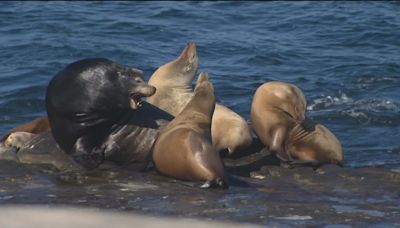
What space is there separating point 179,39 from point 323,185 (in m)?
9.45

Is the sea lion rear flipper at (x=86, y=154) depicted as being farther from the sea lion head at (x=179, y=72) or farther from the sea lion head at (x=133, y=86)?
the sea lion head at (x=179, y=72)

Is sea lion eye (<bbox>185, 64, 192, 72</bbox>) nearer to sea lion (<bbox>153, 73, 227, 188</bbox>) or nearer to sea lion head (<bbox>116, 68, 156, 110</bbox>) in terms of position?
sea lion head (<bbox>116, 68, 156, 110</bbox>)

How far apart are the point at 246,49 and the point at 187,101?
6.83 metres

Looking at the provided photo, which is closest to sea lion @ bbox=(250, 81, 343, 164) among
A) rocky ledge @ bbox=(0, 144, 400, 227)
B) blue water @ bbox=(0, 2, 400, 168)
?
rocky ledge @ bbox=(0, 144, 400, 227)

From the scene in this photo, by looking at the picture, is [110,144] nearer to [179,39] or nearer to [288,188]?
[288,188]

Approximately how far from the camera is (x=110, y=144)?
26.6ft

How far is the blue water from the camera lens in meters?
11.3

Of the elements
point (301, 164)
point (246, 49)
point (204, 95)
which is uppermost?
point (204, 95)

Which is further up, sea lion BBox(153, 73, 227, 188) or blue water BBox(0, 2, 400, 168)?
sea lion BBox(153, 73, 227, 188)

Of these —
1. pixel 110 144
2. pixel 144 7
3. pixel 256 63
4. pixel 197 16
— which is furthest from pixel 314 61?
pixel 110 144

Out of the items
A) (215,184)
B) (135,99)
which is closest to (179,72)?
(135,99)

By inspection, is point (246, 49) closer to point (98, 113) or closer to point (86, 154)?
point (98, 113)

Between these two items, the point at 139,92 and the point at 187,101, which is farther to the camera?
the point at 187,101

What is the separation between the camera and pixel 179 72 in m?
9.44
